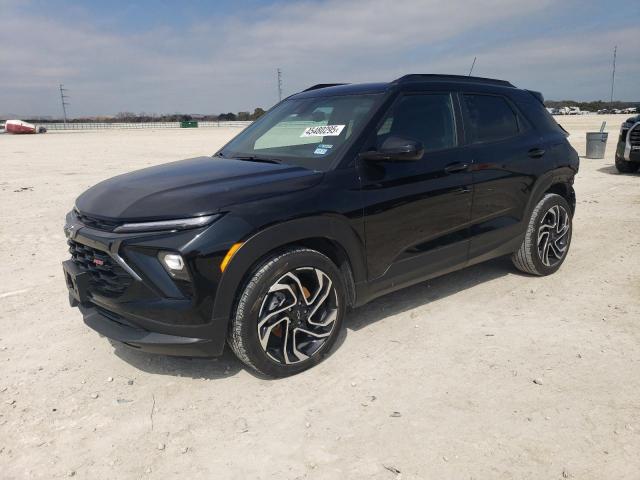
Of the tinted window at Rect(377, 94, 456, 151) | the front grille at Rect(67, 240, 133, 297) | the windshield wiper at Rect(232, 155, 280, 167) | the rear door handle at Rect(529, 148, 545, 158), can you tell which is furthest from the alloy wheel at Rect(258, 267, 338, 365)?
the rear door handle at Rect(529, 148, 545, 158)

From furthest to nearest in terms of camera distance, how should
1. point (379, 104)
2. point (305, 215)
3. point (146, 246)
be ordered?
point (379, 104) < point (305, 215) < point (146, 246)

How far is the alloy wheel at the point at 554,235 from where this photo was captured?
479 cm

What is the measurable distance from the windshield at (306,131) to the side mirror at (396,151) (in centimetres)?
21

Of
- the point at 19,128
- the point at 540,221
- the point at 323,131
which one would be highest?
the point at 19,128

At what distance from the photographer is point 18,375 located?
330 centimetres

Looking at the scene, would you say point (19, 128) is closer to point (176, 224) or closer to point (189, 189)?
point (189, 189)

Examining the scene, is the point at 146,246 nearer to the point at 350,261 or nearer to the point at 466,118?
the point at 350,261

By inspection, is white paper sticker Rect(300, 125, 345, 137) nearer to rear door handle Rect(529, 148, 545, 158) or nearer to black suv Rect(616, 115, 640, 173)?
rear door handle Rect(529, 148, 545, 158)

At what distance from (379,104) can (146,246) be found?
186 cm

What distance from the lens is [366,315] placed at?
4.09 metres

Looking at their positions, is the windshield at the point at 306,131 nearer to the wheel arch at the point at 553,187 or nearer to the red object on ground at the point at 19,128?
the wheel arch at the point at 553,187

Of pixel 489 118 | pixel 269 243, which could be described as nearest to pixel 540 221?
pixel 489 118

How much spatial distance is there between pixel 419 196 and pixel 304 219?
1.00 m

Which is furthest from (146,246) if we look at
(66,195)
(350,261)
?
(66,195)
